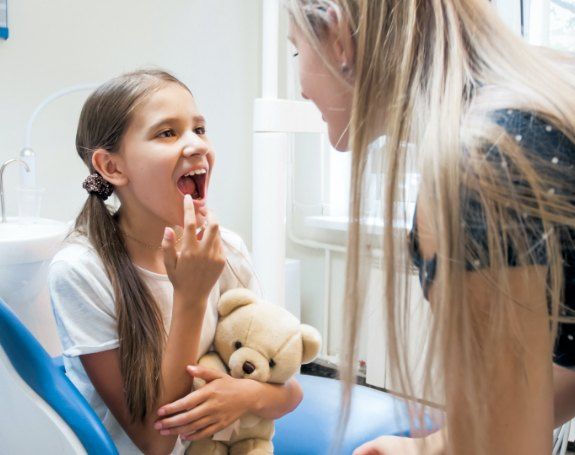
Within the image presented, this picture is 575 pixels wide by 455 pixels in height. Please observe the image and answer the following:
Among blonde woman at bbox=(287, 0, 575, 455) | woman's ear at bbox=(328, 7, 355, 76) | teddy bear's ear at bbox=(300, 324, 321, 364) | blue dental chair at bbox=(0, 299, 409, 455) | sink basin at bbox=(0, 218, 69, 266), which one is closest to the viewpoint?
blonde woman at bbox=(287, 0, 575, 455)

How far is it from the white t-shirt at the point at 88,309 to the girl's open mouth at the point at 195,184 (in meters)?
0.13

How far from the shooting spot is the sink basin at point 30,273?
102cm

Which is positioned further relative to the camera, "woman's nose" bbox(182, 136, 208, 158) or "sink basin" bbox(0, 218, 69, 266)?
"sink basin" bbox(0, 218, 69, 266)

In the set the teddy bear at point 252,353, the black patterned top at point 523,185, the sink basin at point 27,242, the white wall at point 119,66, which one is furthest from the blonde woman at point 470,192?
the white wall at point 119,66

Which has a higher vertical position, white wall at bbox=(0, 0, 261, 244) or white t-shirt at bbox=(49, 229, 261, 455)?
white wall at bbox=(0, 0, 261, 244)

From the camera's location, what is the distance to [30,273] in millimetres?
1053

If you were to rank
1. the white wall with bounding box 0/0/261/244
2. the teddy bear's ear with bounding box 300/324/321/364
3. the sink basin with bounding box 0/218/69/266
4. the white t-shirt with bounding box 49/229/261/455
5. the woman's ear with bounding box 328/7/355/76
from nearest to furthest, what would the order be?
1. the woman's ear with bounding box 328/7/355/76
2. the white t-shirt with bounding box 49/229/261/455
3. the teddy bear's ear with bounding box 300/324/321/364
4. the sink basin with bounding box 0/218/69/266
5. the white wall with bounding box 0/0/261/244

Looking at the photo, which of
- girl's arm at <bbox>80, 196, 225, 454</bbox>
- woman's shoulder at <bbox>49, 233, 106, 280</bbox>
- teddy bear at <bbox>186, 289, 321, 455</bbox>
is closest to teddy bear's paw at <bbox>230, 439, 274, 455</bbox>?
teddy bear at <bbox>186, 289, 321, 455</bbox>

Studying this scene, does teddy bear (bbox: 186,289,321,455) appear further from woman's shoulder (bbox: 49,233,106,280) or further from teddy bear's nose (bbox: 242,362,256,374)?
woman's shoulder (bbox: 49,233,106,280)

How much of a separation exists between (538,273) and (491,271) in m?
0.04

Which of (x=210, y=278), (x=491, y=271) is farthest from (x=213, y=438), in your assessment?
(x=491, y=271)

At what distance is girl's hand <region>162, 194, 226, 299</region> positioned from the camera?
77 cm

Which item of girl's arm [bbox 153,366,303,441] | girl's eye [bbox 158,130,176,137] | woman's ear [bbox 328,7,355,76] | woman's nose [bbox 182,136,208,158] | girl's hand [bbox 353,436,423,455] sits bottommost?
girl's hand [bbox 353,436,423,455]

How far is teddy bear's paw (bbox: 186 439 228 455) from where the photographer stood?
0.85m
